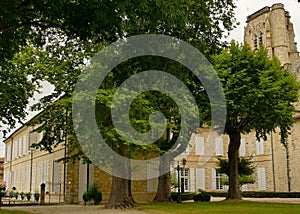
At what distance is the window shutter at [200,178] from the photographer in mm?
42656

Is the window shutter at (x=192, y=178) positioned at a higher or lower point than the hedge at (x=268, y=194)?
higher

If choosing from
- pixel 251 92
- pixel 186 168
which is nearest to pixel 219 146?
pixel 186 168

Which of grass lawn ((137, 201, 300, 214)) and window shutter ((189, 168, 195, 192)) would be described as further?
window shutter ((189, 168, 195, 192))

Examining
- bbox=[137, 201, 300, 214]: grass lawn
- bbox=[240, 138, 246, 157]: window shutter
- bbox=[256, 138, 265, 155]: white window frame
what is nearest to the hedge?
bbox=[256, 138, 265, 155]: white window frame

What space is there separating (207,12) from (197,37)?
2.31ft

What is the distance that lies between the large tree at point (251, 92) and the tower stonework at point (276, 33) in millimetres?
33087

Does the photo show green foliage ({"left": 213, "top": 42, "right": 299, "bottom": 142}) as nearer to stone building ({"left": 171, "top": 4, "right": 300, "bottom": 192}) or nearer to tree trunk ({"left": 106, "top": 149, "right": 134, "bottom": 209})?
tree trunk ({"left": 106, "top": 149, "right": 134, "bottom": 209})

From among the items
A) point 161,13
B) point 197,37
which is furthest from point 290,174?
point 161,13

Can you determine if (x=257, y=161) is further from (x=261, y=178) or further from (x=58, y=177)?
(x=58, y=177)

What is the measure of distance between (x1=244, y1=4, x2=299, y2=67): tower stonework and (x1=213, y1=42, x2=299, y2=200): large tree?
33087mm

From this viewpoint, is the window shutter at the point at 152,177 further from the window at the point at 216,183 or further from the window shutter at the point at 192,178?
the window at the point at 216,183

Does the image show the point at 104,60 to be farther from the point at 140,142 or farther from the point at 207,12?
the point at 207,12

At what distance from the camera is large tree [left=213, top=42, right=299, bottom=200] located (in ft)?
74.4

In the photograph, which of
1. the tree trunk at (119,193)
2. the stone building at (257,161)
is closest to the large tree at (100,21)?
the tree trunk at (119,193)
